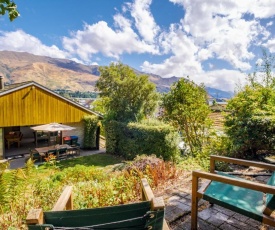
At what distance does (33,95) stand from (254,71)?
58.3 ft

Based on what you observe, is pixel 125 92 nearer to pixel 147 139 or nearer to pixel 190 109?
pixel 147 139

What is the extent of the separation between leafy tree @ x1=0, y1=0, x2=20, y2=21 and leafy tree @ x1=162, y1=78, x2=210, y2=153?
900cm

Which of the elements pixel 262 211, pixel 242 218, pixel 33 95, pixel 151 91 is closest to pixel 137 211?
pixel 262 211

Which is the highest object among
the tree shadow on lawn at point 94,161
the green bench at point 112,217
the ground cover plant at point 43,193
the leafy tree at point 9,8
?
the leafy tree at point 9,8

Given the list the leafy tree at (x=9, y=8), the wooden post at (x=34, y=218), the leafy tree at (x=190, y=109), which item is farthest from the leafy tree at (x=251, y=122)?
the leafy tree at (x=9, y=8)

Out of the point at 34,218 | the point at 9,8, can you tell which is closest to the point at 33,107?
the point at 9,8

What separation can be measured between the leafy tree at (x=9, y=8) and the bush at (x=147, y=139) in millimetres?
9822

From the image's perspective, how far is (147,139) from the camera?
1245 cm

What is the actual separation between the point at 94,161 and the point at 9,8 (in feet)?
39.6

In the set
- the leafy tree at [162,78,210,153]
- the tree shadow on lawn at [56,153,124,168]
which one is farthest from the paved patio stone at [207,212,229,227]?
the tree shadow on lawn at [56,153,124,168]

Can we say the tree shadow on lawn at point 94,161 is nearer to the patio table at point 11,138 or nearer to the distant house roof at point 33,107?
the distant house roof at point 33,107

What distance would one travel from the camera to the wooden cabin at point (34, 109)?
13.9m

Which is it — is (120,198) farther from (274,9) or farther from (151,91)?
(151,91)

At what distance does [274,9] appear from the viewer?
8625 mm
